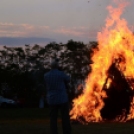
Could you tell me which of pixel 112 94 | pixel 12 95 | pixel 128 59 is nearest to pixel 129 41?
pixel 128 59

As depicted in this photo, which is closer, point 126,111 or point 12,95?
point 126,111

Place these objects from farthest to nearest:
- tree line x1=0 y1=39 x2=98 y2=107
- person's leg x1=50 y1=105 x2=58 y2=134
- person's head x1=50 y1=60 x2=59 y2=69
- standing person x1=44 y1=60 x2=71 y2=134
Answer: tree line x1=0 y1=39 x2=98 y2=107
person's head x1=50 y1=60 x2=59 y2=69
person's leg x1=50 y1=105 x2=58 y2=134
standing person x1=44 y1=60 x2=71 y2=134

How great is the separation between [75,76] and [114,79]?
133 feet

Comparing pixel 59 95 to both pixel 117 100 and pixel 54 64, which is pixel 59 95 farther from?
pixel 117 100

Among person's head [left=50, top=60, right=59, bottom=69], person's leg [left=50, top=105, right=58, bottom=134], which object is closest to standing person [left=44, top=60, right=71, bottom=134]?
person's leg [left=50, top=105, right=58, bottom=134]

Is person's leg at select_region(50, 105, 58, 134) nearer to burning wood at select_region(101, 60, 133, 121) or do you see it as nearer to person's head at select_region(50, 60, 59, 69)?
person's head at select_region(50, 60, 59, 69)

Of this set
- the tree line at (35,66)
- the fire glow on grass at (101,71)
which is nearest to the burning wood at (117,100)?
the fire glow on grass at (101,71)

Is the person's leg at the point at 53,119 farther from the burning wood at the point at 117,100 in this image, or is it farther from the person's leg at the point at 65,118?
the burning wood at the point at 117,100

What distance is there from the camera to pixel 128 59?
2266 cm

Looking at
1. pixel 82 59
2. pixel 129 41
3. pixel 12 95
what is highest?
pixel 129 41

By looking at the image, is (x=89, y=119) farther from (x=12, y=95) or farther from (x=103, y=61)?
(x=12, y=95)

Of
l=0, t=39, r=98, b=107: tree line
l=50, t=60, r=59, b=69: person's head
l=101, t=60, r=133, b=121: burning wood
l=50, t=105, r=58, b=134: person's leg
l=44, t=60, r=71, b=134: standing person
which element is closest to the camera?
l=44, t=60, r=71, b=134: standing person

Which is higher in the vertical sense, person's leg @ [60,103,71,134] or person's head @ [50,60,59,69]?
person's head @ [50,60,59,69]

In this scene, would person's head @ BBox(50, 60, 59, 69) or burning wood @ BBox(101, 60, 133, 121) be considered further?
burning wood @ BBox(101, 60, 133, 121)
